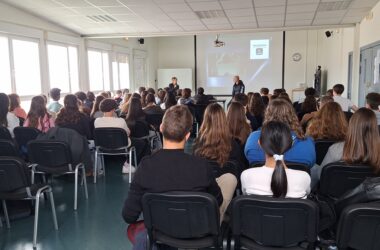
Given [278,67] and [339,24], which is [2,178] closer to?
[339,24]

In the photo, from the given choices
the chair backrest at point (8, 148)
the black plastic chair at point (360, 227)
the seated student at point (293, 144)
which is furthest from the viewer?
the chair backrest at point (8, 148)

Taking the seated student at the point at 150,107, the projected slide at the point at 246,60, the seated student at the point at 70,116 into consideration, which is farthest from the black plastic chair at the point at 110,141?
the projected slide at the point at 246,60

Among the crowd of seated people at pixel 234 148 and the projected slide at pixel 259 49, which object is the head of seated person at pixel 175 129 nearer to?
the crowd of seated people at pixel 234 148

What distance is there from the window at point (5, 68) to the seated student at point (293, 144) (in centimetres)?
556

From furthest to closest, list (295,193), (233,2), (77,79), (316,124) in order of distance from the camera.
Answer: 1. (77,79)
2. (233,2)
3. (316,124)
4. (295,193)

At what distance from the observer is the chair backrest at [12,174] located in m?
2.68

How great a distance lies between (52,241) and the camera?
119 inches

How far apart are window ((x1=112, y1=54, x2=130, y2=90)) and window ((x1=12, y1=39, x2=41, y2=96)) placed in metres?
3.64

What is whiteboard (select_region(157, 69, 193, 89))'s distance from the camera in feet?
44.9

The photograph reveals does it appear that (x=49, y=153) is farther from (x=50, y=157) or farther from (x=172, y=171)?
(x=172, y=171)

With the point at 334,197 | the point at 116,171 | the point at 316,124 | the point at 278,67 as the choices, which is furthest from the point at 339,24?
the point at 334,197

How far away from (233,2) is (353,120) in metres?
4.51

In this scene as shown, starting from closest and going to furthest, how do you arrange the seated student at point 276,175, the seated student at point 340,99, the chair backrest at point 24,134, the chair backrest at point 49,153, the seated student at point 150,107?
the seated student at point 276,175 < the chair backrest at point 49,153 < the chair backrest at point 24,134 < the seated student at point 340,99 < the seated student at point 150,107

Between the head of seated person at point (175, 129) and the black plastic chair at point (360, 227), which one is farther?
the head of seated person at point (175, 129)
